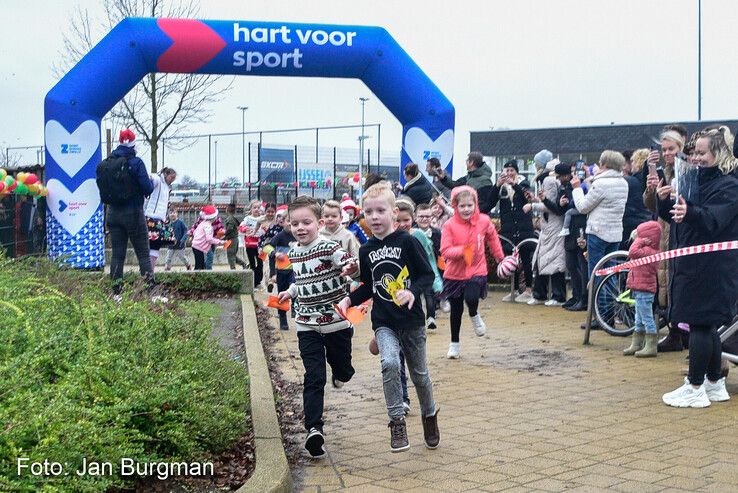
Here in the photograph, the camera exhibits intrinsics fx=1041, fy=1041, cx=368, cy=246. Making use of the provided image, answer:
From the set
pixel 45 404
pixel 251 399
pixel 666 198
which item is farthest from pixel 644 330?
pixel 45 404

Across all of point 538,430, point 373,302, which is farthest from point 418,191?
point 373,302

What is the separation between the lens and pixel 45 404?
459 centimetres

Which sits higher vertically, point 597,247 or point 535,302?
point 597,247

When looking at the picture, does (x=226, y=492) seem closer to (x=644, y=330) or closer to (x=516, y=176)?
(x=644, y=330)

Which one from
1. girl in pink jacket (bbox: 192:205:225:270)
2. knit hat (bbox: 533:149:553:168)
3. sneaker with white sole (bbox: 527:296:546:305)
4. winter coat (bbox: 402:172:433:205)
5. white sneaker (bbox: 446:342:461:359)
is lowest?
white sneaker (bbox: 446:342:461:359)

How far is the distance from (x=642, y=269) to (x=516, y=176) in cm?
507

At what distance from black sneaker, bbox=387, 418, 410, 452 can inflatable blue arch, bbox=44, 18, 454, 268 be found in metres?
10.0

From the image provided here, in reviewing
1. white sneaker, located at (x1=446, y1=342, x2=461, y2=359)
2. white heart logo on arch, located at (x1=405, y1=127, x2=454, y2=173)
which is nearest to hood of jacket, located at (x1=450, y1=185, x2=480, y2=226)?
white sneaker, located at (x1=446, y1=342, x2=461, y2=359)

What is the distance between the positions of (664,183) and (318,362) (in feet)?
11.4

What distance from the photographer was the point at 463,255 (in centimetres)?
978

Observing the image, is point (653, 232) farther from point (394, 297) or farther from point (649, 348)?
point (394, 297)

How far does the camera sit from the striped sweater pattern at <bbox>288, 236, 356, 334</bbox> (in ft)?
21.1

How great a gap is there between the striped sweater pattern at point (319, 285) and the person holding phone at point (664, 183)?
254cm

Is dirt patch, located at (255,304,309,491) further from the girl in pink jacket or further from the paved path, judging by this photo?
the girl in pink jacket
